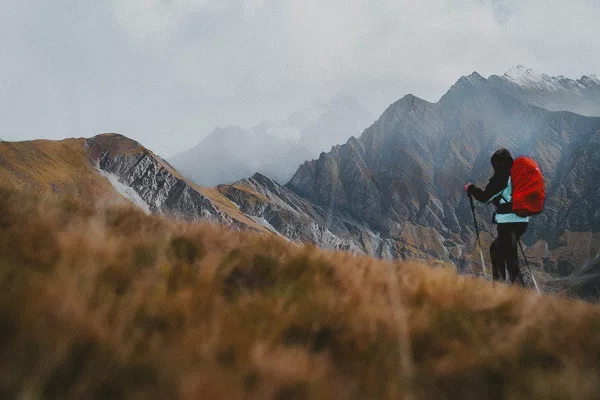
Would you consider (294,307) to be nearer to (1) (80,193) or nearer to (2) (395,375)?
(2) (395,375)

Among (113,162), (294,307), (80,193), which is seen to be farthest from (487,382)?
(113,162)

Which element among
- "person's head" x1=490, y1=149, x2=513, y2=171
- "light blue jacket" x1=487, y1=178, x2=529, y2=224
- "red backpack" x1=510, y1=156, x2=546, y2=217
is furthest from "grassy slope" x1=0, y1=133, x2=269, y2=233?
"red backpack" x1=510, y1=156, x2=546, y2=217

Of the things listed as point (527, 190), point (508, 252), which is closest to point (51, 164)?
point (508, 252)

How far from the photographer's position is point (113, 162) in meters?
193

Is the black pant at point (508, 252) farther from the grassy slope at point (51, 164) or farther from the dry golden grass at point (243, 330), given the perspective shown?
the grassy slope at point (51, 164)

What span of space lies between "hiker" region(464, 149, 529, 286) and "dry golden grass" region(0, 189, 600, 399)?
459 cm

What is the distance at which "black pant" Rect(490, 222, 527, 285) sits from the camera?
7762 millimetres

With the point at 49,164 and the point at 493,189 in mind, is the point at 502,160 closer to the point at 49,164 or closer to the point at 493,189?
the point at 493,189

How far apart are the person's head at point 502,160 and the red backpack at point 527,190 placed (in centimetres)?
53

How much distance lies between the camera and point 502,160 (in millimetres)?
8188

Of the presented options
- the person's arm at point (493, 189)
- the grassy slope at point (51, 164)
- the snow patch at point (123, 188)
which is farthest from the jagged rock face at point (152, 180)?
the person's arm at point (493, 189)

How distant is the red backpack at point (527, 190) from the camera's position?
734 cm

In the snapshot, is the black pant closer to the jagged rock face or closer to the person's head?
the person's head

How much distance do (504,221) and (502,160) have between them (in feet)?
4.28
